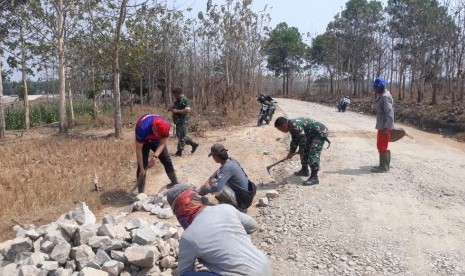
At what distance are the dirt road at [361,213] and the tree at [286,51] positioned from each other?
37171mm

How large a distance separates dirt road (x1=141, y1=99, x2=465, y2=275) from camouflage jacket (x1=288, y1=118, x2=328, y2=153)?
2.24ft

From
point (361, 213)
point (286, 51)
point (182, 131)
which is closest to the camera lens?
point (361, 213)

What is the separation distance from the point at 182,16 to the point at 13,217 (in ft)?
65.6

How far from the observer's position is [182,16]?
78.0 ft

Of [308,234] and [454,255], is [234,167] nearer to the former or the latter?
[308,234]

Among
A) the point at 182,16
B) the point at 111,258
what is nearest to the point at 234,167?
the point at 111,258

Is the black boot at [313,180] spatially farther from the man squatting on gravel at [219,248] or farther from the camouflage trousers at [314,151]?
the man squatting on gravel at [219,248]

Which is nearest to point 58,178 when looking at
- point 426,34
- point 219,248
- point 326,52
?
point 219,248

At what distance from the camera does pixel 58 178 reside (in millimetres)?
7141

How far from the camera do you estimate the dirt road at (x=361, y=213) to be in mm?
4258

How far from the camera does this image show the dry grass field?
567cm

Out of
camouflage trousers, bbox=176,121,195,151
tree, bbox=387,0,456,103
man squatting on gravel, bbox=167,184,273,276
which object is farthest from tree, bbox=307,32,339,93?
man squatting on gravel, bbox=167,184,273,276

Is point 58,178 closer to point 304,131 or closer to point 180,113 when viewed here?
point 180,113

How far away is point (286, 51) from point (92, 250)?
43.3m
